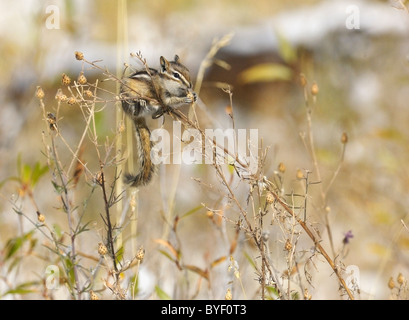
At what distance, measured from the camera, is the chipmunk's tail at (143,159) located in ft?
4.89

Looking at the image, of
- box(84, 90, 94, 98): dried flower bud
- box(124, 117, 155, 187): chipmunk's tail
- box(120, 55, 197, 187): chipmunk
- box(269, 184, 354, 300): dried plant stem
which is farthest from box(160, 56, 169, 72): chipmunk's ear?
box(269, 184, 354, 300): dried plant stem

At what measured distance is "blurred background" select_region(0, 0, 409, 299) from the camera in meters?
3.04

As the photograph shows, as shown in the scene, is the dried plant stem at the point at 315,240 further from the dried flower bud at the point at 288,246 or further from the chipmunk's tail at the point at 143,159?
the chipmunk's tail at the point at 143,159

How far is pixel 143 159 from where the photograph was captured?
1579 mm

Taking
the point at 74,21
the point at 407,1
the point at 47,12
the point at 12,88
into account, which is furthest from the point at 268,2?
the point at 407,1

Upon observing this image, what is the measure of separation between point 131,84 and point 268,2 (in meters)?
3.23

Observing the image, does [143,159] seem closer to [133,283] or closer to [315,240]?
[133,283]

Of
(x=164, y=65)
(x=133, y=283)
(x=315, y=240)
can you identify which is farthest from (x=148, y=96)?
(x=315, y=240)

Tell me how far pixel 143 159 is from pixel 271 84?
2.83 meters

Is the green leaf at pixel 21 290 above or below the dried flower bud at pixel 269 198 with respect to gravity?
below

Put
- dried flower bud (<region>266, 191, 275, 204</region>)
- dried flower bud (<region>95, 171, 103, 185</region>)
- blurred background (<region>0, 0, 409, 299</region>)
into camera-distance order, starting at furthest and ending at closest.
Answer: blurred background (<region>0, 0, 409, 299</region>)
dried flower bud (<region>95, 171, 103, 185</region>)
dried flower bud (<region>266, 191, 275, 204</region>)

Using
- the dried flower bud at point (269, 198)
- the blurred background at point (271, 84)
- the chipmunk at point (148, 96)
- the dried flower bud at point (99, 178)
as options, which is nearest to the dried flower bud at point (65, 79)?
the dried flower bud at point (99, 178)

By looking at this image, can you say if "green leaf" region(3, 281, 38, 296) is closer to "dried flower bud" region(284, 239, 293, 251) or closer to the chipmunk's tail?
the chipmunk's tail
